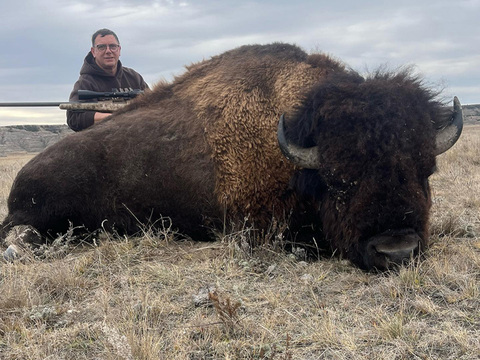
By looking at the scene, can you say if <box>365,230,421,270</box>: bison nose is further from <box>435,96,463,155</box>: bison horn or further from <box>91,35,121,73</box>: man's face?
<box>91,35,121,73</box>: man's face

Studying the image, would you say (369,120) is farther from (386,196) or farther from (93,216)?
(93,216)

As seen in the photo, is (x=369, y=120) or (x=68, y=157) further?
(x=68, y=157)

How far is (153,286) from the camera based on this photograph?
3.48m

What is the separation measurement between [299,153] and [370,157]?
0.61 m

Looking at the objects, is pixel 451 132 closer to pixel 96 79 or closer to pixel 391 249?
pixel 391 249

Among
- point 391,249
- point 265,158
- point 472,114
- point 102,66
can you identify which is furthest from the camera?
point 472,114

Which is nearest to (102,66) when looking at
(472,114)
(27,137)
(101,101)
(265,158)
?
(101,101)

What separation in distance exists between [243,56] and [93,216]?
2.34 metres

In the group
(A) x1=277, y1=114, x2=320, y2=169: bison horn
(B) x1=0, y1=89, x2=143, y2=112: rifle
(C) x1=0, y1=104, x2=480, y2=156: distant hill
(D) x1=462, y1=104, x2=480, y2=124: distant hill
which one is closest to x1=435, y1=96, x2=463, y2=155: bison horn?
(A) x1=277, y1=114, x2=320, y2=169: bison horn

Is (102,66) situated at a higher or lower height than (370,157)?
higher

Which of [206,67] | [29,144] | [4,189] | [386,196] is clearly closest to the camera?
[386,196]

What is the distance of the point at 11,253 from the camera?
4527 mm

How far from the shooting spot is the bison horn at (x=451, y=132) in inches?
153

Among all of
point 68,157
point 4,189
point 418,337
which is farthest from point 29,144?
point 418,337
